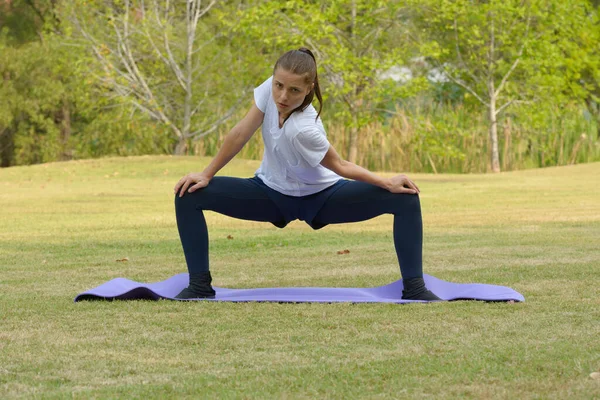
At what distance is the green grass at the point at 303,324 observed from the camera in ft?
12.0

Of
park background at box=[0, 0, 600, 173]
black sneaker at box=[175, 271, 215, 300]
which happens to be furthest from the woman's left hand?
park background at box=[0, 0, 600, 173]

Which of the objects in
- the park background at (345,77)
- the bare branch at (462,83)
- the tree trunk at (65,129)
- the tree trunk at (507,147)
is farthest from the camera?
the tree trunk at (65,129)

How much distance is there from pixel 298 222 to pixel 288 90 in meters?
7.31

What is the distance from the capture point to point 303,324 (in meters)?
4.92

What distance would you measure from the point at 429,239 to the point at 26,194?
10137 millimetres

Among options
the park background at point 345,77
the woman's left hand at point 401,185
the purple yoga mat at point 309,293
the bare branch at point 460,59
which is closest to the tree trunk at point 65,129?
the park background at point 345,77

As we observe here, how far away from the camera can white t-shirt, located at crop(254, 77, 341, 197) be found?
5.41 meters

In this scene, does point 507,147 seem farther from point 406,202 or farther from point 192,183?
point 192,183

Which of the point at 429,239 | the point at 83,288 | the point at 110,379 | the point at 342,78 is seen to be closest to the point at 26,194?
the point at 342,78

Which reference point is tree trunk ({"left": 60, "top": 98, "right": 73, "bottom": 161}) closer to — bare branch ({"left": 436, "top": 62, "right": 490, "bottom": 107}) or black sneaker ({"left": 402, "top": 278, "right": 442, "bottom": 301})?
bare branch ({"left": 436, "top": 62, "right": 490, "bottom": 107})

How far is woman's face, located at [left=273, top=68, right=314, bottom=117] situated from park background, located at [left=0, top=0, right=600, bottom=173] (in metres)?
17.2

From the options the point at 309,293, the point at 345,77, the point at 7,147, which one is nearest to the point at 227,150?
the point at 309,293

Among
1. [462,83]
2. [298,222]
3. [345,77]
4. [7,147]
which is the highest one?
[345,77]

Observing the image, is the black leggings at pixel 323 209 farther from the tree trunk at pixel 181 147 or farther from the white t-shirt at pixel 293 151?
the tree trunk at pixel 181 147
